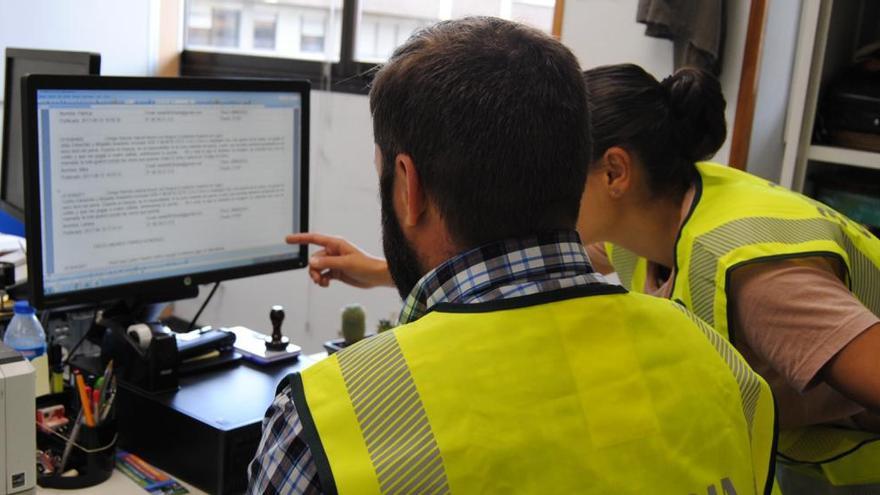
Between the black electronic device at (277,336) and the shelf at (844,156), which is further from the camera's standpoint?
the shelf at (844,156)

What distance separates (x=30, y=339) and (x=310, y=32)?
2294 mm

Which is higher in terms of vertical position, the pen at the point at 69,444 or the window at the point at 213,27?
the window at the point at 213,27

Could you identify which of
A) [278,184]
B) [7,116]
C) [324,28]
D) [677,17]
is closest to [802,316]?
[278,184]

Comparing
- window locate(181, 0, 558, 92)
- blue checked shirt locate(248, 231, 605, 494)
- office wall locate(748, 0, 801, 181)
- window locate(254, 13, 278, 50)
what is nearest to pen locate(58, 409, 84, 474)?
blue checked shirt locate(248, 231, 605, 494)

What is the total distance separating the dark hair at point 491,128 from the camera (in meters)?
0.87

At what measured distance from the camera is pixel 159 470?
1383 mm

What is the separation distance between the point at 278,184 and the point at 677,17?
106 centimetres

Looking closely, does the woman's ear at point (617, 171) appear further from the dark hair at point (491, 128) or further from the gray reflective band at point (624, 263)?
the dark hair at point (491, 128)

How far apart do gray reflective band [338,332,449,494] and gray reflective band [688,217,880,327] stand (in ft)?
2.14

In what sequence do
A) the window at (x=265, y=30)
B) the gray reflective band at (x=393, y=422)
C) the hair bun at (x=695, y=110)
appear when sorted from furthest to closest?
the window at (x=265, y=30)
the hair bun at (x=695, y=110)
the gray reflective band at (x=393, y=422)

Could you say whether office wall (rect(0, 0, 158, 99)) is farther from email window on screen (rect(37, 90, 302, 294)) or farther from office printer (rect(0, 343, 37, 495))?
office printer (rect(0, 343, 37, 495))

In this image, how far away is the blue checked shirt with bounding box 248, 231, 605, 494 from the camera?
0.84 metres

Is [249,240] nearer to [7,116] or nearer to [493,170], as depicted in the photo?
[7,116]

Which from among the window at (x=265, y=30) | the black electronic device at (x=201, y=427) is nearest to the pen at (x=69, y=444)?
the black electronic device at (x=201, y=427)
